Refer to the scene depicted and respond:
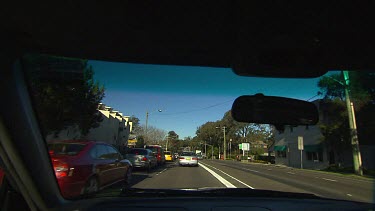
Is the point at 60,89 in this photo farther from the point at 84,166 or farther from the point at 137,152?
the point at 137,152

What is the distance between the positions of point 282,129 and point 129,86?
1.69 meters

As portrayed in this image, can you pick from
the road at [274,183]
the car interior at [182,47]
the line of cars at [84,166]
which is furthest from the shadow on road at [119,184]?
the car interior at [182,47]

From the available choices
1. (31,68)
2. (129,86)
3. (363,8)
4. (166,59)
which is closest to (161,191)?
(129,86)

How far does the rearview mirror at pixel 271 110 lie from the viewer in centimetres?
360

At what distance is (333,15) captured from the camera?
10.2ft

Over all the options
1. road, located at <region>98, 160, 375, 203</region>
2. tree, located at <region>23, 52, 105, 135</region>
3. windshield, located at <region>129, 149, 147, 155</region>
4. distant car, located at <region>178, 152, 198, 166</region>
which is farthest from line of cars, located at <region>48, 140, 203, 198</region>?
distant car, located at <region>178, 152, 198, 166</region>

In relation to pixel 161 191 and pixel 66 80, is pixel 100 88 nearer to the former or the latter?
pixel 66 80

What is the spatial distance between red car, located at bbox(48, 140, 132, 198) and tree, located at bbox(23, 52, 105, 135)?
349 millimetres

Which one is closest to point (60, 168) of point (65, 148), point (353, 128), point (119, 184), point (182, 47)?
point (65, 148)

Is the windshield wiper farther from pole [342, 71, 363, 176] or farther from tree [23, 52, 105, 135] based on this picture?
pole [342, 71, 363, 176]

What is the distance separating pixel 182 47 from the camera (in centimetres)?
389

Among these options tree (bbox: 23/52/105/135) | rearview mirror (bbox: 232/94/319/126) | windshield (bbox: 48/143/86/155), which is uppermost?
tree (bbox: 23/52/105/135)

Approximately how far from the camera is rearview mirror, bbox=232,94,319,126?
Answer: 360 cm

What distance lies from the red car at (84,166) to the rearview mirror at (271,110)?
2.04m
